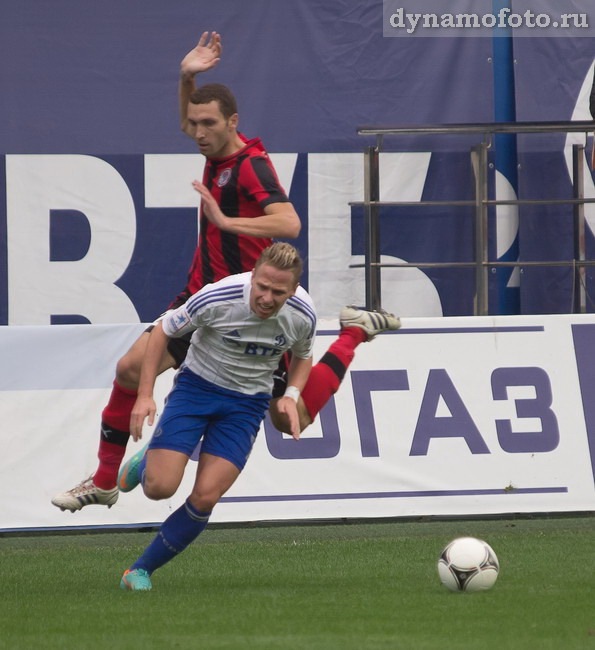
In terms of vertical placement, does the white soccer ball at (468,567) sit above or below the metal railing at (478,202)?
below

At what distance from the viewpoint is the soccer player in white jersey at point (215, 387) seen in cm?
565

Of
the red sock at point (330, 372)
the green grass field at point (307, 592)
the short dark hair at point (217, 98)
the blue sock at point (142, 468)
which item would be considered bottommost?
the green grass field at point (307, 592)

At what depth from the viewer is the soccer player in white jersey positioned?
18.5 ft

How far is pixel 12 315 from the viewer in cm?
1009

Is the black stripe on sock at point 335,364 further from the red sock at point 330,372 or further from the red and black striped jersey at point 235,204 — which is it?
the red and black striped jersey at point 235,204

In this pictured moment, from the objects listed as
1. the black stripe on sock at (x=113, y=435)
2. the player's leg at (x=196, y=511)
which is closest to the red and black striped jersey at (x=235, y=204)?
the black stripe on sock at (x=113, y=435)

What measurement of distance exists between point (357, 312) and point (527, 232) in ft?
13.5

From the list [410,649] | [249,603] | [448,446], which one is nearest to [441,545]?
[448,446]

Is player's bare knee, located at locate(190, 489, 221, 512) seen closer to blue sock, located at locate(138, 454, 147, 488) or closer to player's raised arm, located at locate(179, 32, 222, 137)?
blue sock, located at locate(138, 454, 147, 488)

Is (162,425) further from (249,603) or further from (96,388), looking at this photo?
(96,388)

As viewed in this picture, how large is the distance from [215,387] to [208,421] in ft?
0.55

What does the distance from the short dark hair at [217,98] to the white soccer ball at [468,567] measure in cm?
219

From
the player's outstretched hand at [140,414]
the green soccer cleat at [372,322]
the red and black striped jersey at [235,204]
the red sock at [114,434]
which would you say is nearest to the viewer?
the player's outstretched hand at [140,414]

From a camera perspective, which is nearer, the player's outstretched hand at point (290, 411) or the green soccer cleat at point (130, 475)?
the player's outstretched hand at point (290, 411)
